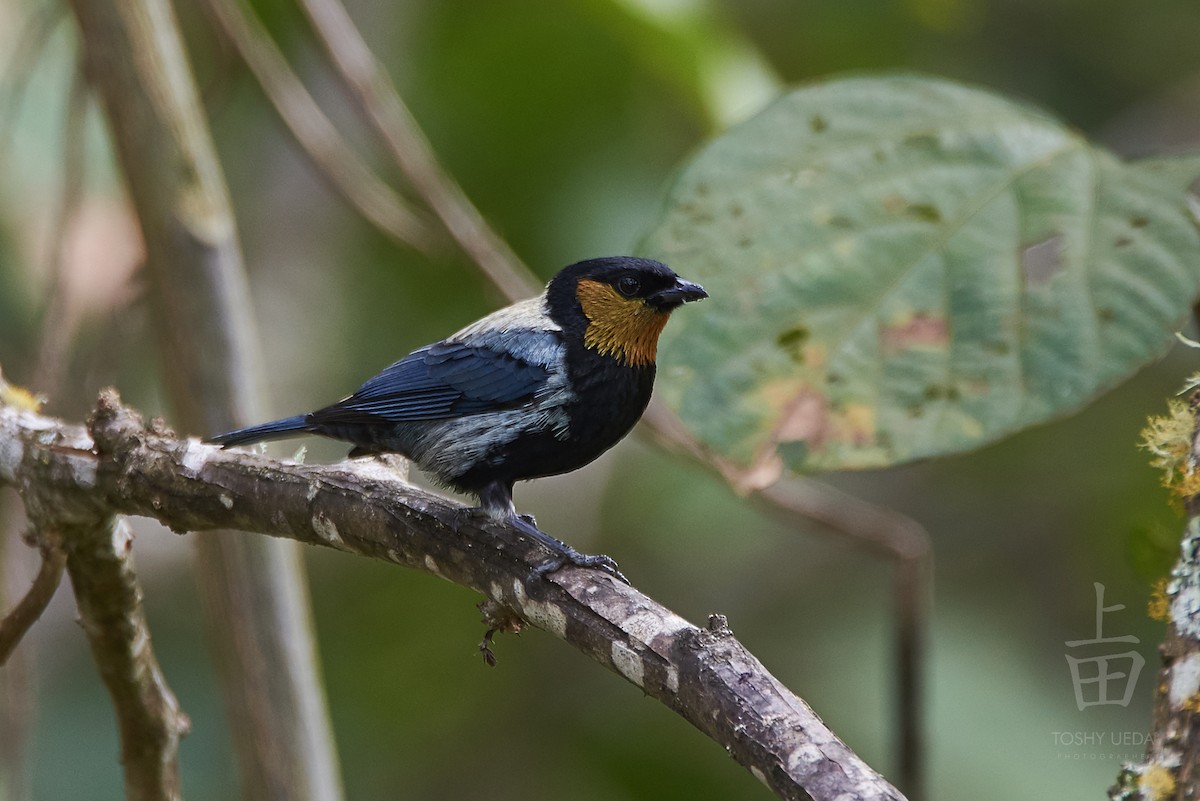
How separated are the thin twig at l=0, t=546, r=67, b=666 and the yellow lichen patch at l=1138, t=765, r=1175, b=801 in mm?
1762

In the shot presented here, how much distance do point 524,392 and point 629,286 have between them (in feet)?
1.29

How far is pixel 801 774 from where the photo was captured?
144 cm

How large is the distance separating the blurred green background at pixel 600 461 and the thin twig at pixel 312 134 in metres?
0.35

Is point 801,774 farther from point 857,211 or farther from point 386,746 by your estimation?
point 386,746

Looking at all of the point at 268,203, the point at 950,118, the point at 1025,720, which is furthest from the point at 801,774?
the point at 268,203

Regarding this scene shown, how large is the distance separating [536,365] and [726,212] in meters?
0.59

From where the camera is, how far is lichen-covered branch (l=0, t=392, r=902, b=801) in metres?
1.83

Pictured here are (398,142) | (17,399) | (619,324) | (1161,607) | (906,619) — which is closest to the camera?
(1161,607)

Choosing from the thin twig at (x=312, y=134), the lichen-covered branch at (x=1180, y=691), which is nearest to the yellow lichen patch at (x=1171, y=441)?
the lichen-covered branch at (x=1180, y=691)

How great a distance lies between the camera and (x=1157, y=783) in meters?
1.29

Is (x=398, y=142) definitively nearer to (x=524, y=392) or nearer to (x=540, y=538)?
(x=524, y=392)

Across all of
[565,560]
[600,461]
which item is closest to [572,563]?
[565,560]

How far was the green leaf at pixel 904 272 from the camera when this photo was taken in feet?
7.50

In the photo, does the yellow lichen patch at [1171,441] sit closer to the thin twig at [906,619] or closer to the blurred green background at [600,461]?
the thin twig at [906,619]
